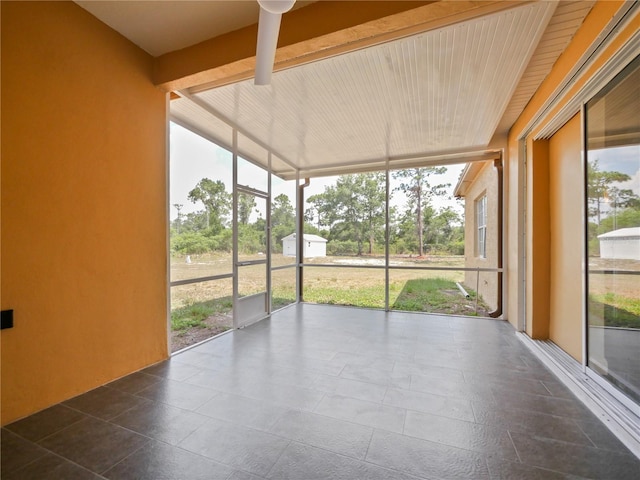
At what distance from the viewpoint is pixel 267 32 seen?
108 cm

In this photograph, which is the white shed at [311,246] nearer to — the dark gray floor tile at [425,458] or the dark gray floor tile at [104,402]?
the dark gray floor tile at [104,402]

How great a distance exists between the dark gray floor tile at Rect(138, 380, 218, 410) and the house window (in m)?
5.75

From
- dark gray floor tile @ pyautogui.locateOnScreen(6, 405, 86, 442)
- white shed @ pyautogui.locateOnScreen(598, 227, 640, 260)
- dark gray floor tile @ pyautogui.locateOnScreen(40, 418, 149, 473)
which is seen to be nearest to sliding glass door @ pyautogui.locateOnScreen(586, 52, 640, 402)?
white shed @ pyautogui.locateOnScreen(598, 227, 640, 260)

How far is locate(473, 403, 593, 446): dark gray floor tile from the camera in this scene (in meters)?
1.66

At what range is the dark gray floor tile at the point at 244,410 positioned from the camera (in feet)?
5.94

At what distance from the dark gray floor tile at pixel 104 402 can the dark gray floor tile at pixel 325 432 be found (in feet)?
3.77

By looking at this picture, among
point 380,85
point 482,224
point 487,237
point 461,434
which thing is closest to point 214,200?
point 380,85

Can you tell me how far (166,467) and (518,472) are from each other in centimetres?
185

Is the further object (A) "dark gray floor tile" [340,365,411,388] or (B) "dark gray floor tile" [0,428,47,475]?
(A) "dark gray floor tile" [340,365,411,388]

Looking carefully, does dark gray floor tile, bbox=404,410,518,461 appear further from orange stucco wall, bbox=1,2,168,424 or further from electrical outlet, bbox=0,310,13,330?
electrical outlet, bbox=0,310,13,330

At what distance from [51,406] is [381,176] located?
17.3 feet

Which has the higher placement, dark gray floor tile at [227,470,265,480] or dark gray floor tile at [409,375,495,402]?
dark gray floor tile at [227,470,265,480]

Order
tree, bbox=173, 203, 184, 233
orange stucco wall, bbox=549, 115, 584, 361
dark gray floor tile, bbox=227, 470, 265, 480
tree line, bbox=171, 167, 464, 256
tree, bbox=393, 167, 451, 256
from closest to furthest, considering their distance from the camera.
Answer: dark gray floor tile, bbox=227, 470, 265, 480, orange stucco wall, bbox=549, 115, 584, 361, tree, bbox=173, 203, 184, 233, tree line, bbox=171, 167, 464, 256, tree, bbox=393, 167, 451, 256

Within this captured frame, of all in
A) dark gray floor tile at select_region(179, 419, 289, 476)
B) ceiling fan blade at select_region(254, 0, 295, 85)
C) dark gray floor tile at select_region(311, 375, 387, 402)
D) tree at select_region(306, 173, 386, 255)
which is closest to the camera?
ceiling fan blade at select_region(254, 0, 295, 85)
